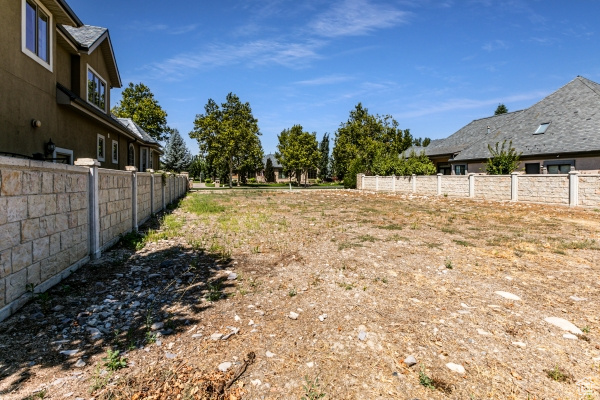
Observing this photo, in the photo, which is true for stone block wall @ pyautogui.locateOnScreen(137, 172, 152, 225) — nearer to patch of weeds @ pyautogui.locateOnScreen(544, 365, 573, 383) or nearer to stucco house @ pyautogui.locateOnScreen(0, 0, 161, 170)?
stucco house @ pyautogui.locateOnScreen(0, 0, 161, 170)

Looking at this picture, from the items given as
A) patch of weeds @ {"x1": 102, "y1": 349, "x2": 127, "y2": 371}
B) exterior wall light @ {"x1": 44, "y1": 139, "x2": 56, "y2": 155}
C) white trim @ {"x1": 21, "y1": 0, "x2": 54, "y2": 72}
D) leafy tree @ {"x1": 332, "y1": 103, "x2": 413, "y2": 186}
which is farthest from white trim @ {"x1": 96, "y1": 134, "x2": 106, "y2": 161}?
leafy tree @ {"x1": 332, "y1": 103, "x2": 413, "y2": 186}

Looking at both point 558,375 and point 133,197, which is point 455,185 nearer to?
point 133,197

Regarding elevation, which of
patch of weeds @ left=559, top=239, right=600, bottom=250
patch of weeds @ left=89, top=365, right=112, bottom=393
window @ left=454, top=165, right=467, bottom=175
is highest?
window @ left=454, top=165, right=467, bottom=175

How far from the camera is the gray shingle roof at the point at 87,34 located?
13.4 meters

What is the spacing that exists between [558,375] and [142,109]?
47526mm

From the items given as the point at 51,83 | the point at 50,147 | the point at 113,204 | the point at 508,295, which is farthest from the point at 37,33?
the point at 508,295

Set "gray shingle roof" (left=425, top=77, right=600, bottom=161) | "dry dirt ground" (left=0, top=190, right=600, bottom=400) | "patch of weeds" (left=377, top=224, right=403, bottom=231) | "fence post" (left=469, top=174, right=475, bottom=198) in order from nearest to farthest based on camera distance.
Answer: "dry dirt ground" (left=0, top=190, right=600, bottom=400) < "patch of weeds" (left=377, top=224, right=403, bottom=231) < "gray shingle roof" (left=425, top=77, right=600, bottom=161) < "fence post" (left=469, top=174, right=475, bottom=198)

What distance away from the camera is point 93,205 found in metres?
5.84

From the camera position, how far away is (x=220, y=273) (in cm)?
550

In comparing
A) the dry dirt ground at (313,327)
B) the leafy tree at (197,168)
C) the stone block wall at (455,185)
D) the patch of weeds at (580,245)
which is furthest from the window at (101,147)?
the leafy tree at (197,168)

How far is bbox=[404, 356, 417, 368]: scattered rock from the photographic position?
115 inches

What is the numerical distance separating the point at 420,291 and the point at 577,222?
1074cm

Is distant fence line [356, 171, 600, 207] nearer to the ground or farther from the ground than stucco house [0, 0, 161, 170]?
nearer to the ground

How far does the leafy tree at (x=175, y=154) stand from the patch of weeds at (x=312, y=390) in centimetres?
6104
